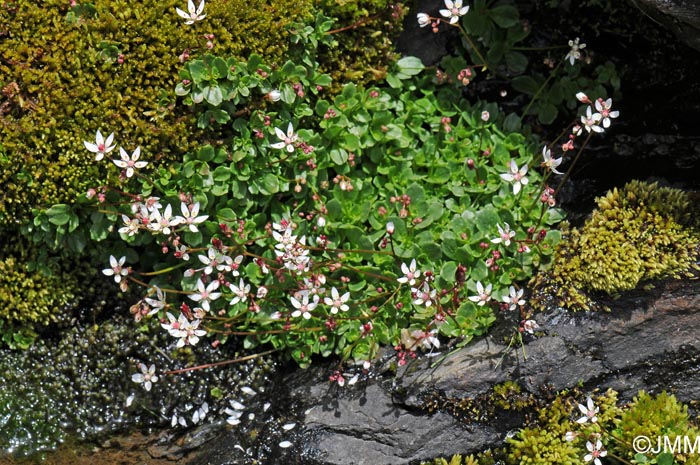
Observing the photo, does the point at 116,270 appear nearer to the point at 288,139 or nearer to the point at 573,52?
the point at 288,139

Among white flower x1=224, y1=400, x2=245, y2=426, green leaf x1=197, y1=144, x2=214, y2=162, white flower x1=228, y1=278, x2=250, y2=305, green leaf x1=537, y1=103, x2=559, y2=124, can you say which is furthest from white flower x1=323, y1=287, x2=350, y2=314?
green leaf x1=537, y1=103, x2=559, y2=124

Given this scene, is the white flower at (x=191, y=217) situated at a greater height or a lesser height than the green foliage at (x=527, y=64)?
lesser

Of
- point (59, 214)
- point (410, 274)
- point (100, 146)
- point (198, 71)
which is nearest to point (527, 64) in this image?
Answer: point (410, 274)

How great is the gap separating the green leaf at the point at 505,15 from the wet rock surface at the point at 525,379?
6.36 ft

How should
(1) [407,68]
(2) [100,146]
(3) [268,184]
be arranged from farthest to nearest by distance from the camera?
(1) [407,68], (3) [268,184], (2) [100,146]

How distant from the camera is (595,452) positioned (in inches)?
152

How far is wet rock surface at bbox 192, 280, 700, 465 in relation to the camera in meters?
4.13

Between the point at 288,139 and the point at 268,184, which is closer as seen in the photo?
the point at 288,139

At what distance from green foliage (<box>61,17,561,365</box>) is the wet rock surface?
29 centimetres

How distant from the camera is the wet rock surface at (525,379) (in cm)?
413

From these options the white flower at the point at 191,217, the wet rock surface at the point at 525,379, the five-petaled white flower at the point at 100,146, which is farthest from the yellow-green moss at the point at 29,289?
the wet rock surface at the point at 525,379

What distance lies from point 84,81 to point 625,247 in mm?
3320

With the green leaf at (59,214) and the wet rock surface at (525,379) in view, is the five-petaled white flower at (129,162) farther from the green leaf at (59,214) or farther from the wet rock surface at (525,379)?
the wet rock surface at (525,379)

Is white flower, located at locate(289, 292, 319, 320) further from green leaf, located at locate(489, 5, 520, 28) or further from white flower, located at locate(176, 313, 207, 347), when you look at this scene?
green leaf, located at locate(489, 5, 520, 28)
